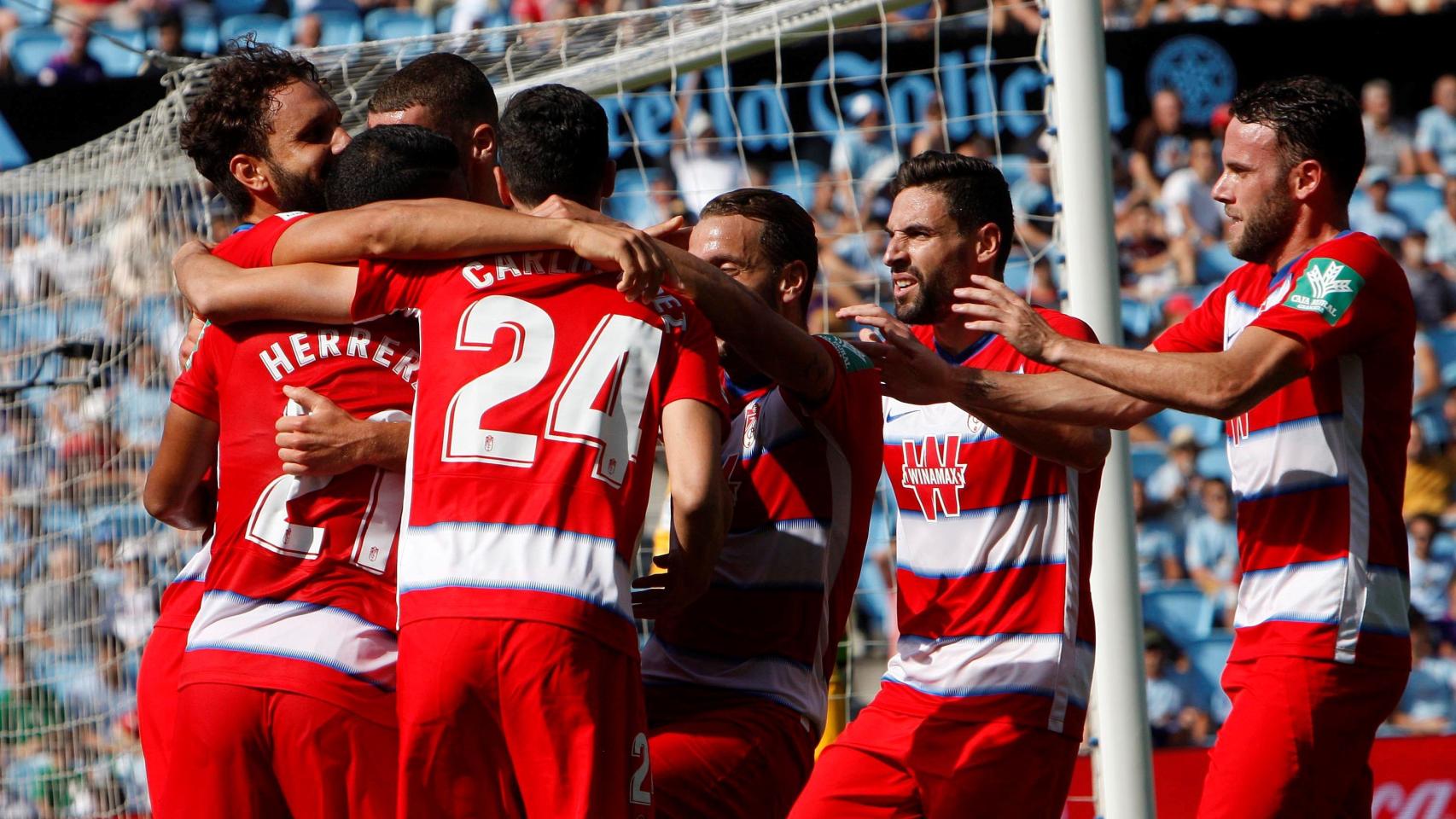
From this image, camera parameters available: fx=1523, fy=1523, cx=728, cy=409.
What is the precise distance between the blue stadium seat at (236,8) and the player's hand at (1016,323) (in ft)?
44.1

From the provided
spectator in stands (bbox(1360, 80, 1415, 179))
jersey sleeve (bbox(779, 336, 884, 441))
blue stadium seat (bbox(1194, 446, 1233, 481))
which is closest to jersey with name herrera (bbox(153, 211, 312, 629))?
jersey sleeve (bbox(779, 336, 884, 441))

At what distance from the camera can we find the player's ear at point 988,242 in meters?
4.22

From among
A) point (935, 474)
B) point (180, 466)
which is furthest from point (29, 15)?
point (935, 474)

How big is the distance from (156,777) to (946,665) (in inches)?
76.2

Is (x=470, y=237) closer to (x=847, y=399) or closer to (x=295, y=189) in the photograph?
(x=295, y=189)

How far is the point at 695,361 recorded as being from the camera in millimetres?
3088

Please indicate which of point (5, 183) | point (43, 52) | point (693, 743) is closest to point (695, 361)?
point (693, 743)

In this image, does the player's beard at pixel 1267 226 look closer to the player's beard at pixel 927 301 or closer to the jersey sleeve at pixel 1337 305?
the jersey sleeve at pixel 1337 305

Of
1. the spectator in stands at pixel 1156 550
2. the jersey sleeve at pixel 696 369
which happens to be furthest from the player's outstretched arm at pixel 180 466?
the spectator in stands at pixel 1156 550

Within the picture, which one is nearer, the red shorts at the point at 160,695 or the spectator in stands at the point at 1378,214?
the red shorts at the point at 160,695

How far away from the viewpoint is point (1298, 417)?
3.71m

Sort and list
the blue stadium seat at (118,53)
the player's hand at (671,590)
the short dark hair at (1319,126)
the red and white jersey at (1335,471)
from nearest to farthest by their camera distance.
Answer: the player's hand at (671,590)
the red and white jersey at (1335,471)
the short dark hair at (1319,126)
the blue stadium seat at (118,53)

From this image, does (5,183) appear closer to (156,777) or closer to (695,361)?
(156,777)

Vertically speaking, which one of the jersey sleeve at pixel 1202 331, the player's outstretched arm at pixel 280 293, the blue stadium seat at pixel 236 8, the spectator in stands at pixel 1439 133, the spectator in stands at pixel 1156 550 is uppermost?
the blue stadium seat at pixel 236 8
